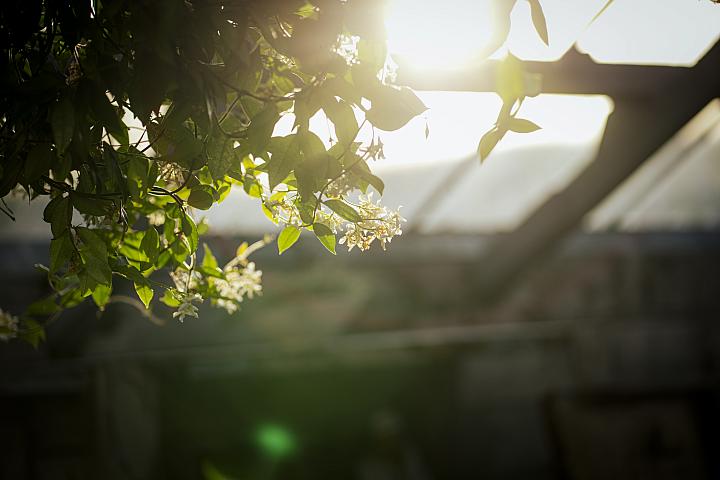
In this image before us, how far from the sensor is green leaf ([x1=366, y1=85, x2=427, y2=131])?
65 cm

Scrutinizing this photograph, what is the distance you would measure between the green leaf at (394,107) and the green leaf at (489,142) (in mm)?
81

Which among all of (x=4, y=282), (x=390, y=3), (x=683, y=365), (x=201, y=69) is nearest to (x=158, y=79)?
(x=201, y=69)

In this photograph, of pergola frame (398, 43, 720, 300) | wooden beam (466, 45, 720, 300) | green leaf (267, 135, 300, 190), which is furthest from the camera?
wooden beam (466, 45, 720, 300)

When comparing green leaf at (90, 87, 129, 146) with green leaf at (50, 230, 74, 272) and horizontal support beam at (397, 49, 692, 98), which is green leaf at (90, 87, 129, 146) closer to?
green leaf at (50, 230, 74, 272)

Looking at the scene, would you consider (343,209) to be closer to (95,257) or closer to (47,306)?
(95,257)

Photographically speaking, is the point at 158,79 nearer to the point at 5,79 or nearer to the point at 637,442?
the point at 5,79

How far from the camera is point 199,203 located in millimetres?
746

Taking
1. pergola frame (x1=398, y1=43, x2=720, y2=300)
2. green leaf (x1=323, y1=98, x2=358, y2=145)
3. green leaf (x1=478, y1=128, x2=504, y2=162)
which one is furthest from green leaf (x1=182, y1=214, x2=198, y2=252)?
pergola frame (x1=398, y1=43, x2=720, y2=300)

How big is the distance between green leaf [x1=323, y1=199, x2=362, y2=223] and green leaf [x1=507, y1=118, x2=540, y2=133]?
23cm

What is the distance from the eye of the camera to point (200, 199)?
2.45 feet

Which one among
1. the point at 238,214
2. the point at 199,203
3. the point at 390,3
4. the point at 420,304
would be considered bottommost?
the point at 199,203

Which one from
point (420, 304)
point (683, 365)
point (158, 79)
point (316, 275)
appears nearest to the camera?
point (158, 79)

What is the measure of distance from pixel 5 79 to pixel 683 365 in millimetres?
5992

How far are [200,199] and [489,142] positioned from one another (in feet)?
1.29
